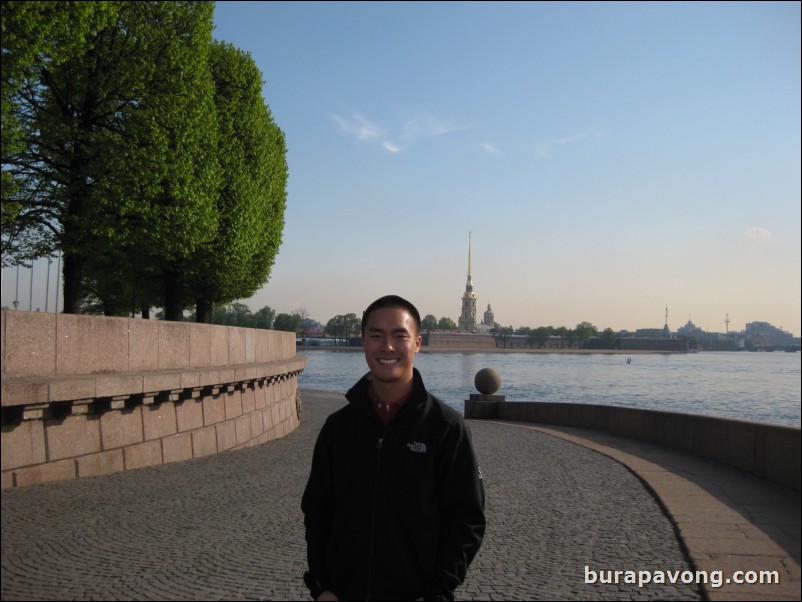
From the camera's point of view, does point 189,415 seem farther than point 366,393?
Yes

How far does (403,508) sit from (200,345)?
9.59 m

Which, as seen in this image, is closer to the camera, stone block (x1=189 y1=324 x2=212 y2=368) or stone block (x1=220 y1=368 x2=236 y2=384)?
stone block (x1=189 y1=324 x2=212 y2=368)

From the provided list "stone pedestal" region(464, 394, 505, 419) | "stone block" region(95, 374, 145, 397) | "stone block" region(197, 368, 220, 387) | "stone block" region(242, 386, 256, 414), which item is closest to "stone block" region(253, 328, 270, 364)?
"stone block" region(242, 386, 256, 414)

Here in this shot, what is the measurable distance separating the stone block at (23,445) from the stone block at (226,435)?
4.57 meters

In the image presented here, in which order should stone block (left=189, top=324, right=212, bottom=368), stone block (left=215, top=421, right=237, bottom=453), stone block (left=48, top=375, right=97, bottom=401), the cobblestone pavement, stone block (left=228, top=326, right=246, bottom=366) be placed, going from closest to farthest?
1. the cobblestone pavement
2. stone block (left=48, top=375, right=97, bottom=401)
3. stone block (left=189, top=324, right=212, bottom=368)
4. stone block (left=215, top=421, right=237, bottom=453)
5. stone block (left=228, top=326, right=246, bottom=366)

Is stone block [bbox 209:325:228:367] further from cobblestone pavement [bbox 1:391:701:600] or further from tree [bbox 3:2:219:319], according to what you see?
tree [bbox 3:2:219:319]

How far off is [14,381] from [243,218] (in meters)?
14.9

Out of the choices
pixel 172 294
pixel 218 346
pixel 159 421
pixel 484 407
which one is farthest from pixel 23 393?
pixel 172 294

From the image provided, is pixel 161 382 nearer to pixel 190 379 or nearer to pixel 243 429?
pixel 190 379

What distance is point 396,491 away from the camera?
289 cm

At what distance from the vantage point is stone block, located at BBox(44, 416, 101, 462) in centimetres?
798

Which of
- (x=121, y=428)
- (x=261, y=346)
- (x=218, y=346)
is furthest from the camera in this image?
(x=261, y=346)

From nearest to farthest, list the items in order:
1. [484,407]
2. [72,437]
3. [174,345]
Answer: [72,437] → [174,345] → [484,407]

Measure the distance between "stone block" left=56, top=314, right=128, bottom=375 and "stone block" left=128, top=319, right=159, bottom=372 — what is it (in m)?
0.12
